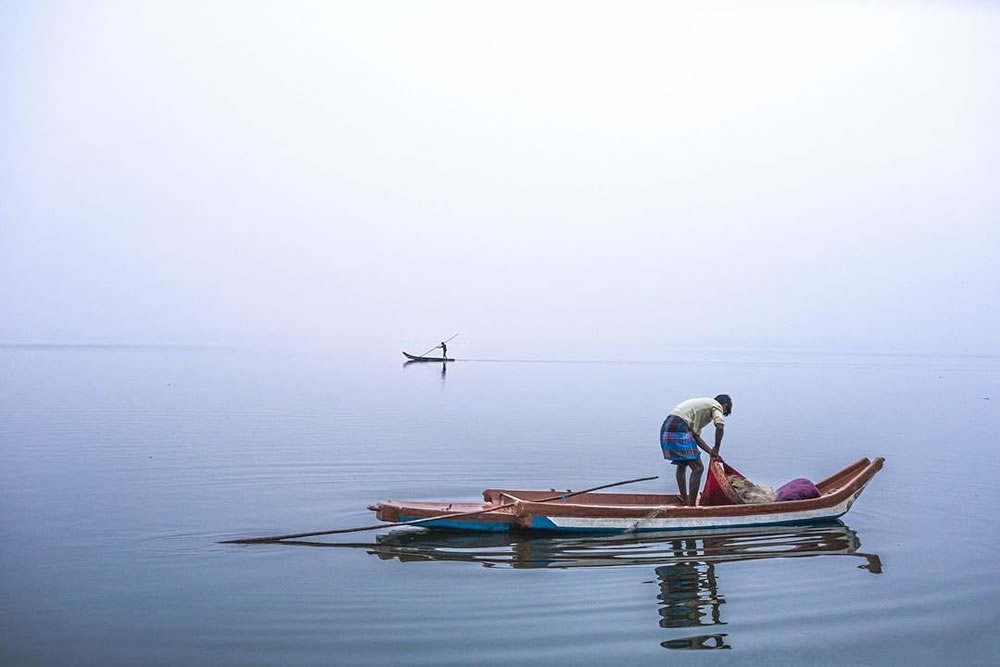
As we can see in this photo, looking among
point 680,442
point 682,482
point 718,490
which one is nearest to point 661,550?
point 718,490

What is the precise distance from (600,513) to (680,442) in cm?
163

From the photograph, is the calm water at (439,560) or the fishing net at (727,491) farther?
the fishing net at (727,491)

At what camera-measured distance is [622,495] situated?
11211 millimetres

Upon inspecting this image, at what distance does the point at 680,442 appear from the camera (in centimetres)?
1103

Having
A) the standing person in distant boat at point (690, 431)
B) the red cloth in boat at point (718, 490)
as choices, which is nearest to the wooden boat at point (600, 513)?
the red cloth in boat at point (718, 490)

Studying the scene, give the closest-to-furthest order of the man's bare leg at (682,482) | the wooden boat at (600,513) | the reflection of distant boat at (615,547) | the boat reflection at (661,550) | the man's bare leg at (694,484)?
the boat reflection at (661,550) < the reflection of distant boat at (615,547) < the wooden boat at (600,513) < the man's bare leg at (694,484) < the man's bare leg at (682,482)

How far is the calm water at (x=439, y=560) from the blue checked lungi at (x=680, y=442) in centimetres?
116

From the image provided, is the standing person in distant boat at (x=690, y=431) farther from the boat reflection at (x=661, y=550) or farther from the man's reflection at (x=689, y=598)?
the man's reflection at (x=689, y=598)

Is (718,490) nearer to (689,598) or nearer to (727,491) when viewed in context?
(727,491)

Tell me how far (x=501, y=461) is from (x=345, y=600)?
358 inches

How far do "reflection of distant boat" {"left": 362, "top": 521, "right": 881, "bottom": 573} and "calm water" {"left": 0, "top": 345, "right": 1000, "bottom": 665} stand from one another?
4 centimetres

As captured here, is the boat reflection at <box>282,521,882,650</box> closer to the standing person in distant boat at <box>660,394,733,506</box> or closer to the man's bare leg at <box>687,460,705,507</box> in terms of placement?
the man's bare leg at <box>687,460,705,507</box>

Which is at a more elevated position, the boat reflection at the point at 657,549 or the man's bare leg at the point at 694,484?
the man's bare leg at the point at 694,484

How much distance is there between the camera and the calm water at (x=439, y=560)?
682 centimetres
